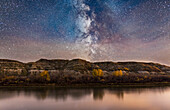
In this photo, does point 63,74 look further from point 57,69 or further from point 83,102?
point 83,102

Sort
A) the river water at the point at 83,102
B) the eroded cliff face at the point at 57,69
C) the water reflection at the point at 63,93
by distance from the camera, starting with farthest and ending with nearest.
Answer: the eroded cliff face at the point at 57,69 → the water reflection at the point at 63,93 → the river water at the point at 83,102

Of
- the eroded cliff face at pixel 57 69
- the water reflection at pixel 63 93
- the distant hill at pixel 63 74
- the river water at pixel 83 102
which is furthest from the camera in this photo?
the eroded cliff face at pixel 57 69

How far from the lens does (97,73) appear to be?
185 feet

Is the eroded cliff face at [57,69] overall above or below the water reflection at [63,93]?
above

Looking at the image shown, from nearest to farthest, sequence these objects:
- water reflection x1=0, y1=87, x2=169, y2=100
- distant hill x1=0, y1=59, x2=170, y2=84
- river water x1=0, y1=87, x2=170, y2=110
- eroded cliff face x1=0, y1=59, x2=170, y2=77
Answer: river water x1=0, y1=87, x2=170, y2=110 < water reflection x1=0, y1=87, x2=169, y2=100 < distant hill x1=0, y1=59, x2=170, y2=84 < eroded cliff face x1=0, y1=59, x2=170, y2=77

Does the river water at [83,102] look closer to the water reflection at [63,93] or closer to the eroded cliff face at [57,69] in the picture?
the water reflection at [63,93]

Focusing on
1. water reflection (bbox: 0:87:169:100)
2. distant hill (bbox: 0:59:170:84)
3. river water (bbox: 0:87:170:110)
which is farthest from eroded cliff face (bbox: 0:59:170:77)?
river water (bbox: 0:87:170:110)

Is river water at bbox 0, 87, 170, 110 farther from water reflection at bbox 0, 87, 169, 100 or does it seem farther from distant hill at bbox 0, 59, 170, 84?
distant hill at bbox 0, 59, 170, 84

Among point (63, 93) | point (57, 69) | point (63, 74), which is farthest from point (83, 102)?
point (57, 69)

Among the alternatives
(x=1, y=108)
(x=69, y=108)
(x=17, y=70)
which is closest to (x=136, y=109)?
(x=69, y=108)

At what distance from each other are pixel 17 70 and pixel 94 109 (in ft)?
211

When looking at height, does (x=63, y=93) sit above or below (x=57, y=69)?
below

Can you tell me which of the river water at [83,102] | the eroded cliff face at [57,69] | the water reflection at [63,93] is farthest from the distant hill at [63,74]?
the river water at [83,102]

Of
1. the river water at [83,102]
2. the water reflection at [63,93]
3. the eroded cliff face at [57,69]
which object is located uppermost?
the eroded cliff face at [57,69]
